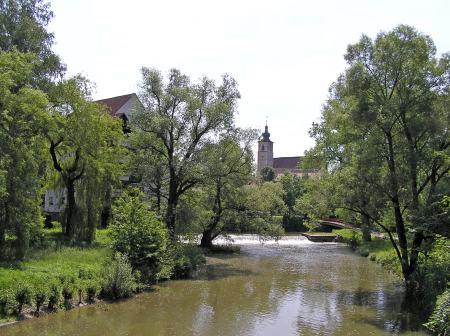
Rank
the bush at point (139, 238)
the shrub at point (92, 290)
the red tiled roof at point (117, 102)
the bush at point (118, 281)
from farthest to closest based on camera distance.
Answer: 1. the red tiled roof at point (117, 102)
2. the bush at point (139, 238)
3. the bush at point (118, 281)
4. the shrub at point (92, 290)

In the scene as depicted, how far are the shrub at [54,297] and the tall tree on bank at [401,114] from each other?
42.9 ft

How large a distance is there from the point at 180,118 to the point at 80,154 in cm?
665

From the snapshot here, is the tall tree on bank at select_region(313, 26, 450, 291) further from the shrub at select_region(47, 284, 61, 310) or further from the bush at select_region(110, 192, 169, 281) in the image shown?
the shrub at select_region(47, 284, 61, 310)

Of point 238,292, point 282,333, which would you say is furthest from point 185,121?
point 282,333

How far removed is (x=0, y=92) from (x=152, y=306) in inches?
387

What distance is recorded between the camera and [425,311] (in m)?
17.9

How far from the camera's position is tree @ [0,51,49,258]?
57.1ft

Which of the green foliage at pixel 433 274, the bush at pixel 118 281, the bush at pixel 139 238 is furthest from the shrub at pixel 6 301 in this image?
the green foliage at pixel 433 274

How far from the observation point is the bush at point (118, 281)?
1867 cm

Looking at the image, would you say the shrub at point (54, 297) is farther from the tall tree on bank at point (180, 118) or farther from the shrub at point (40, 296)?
the tall tree on bank at point (180, 118)

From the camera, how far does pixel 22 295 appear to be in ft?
49.1

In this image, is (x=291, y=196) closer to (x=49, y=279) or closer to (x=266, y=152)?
(x=49, y=279)

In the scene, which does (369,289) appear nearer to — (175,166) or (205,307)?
(205,307)

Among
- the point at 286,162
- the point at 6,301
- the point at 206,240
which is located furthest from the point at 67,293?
the point at 286,162
